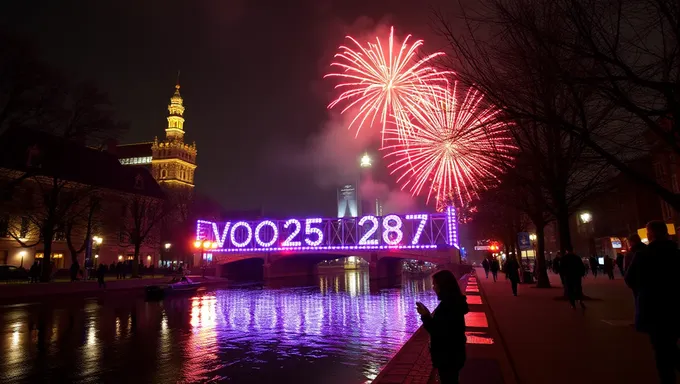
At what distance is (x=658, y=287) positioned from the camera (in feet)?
18.9

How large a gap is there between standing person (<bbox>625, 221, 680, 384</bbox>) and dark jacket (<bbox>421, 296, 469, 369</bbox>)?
2.64 metres

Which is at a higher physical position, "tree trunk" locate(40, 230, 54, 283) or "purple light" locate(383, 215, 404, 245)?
"purple light" locate(383, 215, 404, 245)

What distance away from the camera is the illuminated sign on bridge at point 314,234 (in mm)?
70375

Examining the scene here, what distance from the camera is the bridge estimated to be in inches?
2781

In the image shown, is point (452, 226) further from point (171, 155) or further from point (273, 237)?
point (171, 155)

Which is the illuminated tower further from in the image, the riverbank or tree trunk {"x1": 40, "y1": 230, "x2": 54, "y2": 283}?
tree trunk {"x1": 40, "y1": 230, "x2": 54, "y2": 283}

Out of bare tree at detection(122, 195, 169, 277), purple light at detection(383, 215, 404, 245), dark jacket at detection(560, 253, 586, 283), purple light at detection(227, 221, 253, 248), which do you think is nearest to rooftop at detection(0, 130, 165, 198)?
bare tree at detection(122, 195, 169, 277)

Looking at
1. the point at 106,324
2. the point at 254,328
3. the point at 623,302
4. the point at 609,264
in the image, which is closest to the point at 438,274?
the point at 254,328

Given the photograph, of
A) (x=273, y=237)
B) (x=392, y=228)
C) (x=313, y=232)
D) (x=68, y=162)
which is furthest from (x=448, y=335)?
(x=273, y=237)

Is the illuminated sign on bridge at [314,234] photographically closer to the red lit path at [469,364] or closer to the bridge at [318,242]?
the bridge at [318,242]

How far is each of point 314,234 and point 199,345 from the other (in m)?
63.6

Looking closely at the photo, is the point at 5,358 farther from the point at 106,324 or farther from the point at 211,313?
the point at 211,313

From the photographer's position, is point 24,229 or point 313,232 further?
point 313,232

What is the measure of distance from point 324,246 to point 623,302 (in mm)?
60645
